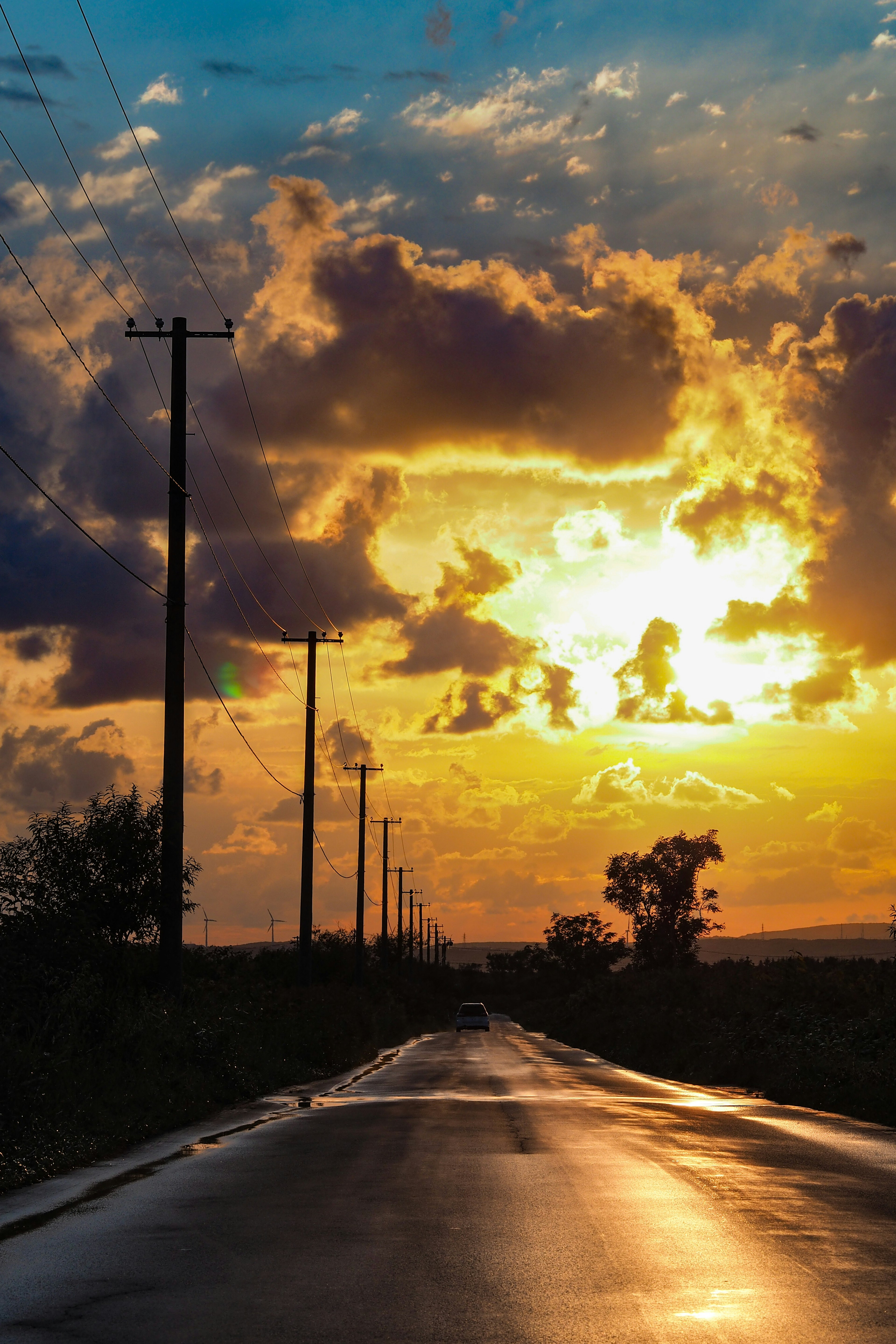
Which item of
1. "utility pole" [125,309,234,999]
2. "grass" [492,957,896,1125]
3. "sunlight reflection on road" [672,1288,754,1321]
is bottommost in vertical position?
"grass" [492,957,896,1125]

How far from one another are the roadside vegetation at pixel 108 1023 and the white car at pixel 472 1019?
43.5 meters

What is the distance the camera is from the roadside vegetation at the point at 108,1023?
14344mm

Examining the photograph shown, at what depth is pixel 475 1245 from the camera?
870 cm

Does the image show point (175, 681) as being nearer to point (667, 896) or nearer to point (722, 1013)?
point (722, 1013)

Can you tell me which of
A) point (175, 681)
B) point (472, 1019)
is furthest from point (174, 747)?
point (472, 1019)

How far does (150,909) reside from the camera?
26000mm

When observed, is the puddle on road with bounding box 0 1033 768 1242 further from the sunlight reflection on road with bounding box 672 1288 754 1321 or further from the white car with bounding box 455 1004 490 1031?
the white car with bounding box 455 1004 490 1031

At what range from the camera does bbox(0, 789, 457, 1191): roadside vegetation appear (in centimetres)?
1434

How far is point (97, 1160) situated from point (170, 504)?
14198mm

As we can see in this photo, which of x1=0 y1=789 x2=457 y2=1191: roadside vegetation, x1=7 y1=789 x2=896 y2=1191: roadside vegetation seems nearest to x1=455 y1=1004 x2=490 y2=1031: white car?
x1=7 y1=789 x2=896 y2=1191: roadside vegetation

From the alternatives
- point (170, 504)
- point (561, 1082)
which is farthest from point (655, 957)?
point (170, 504)

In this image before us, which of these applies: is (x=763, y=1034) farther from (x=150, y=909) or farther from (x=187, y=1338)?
(x=187, y=1338)

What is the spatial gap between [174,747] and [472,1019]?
58.1 m

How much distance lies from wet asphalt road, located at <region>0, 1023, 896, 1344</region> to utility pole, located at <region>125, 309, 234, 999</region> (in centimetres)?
695
